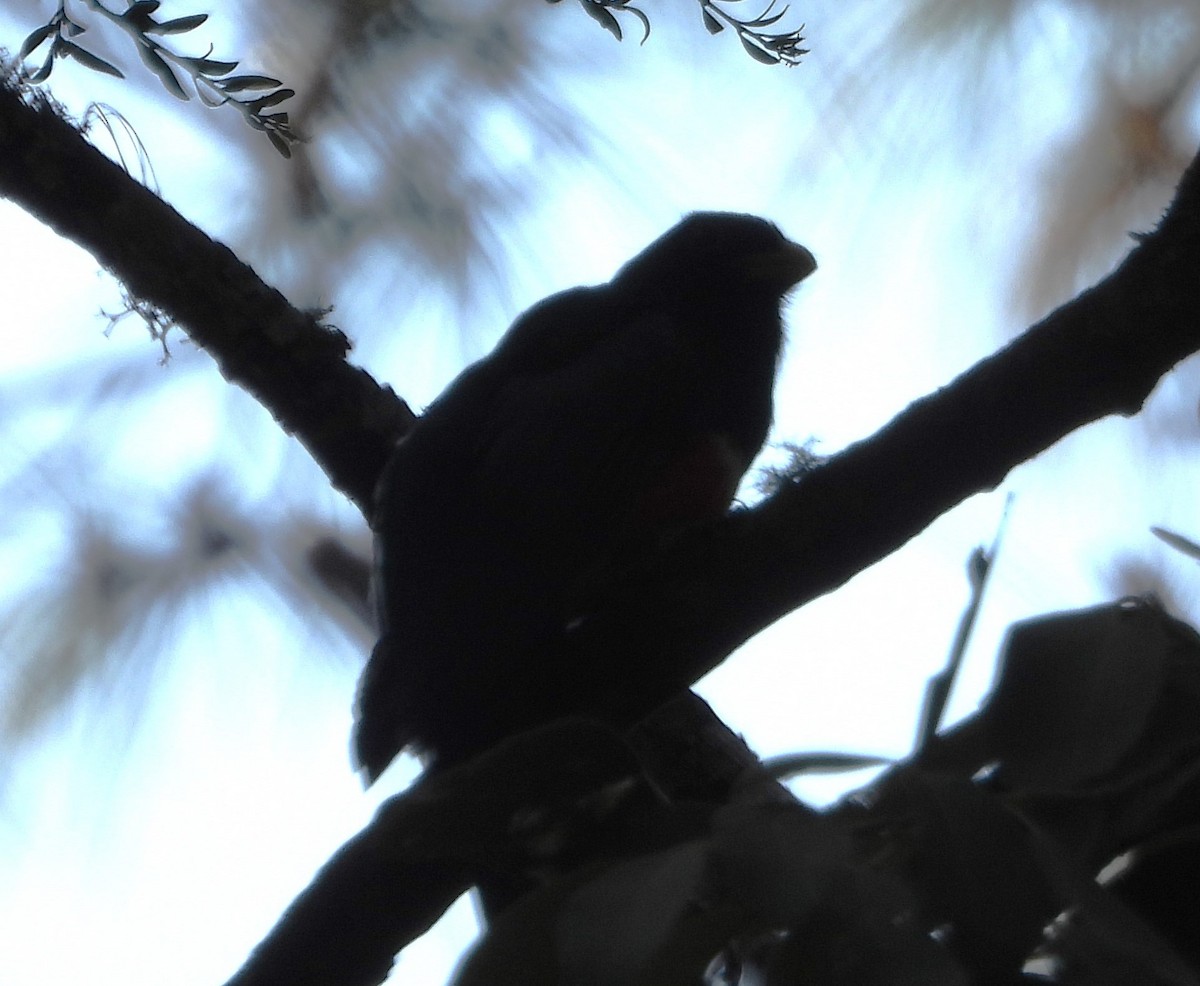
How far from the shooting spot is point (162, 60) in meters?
1.96

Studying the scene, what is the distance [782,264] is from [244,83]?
1469 millimetres

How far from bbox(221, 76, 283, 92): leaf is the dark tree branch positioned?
0.64 metres

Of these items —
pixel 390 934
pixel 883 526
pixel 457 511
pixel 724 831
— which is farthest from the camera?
pixel 457 511

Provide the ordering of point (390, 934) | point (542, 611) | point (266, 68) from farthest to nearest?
point (266, 68)
point (542, 611)
point (390, 934)

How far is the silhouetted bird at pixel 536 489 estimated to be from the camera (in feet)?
6.62

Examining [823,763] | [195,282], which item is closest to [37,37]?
[195,282]

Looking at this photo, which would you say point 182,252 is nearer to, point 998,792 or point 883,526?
point 883,526

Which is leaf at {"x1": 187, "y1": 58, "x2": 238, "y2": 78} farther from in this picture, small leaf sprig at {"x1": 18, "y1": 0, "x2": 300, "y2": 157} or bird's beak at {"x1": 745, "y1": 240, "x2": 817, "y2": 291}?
bird's beak at {"x1": 745, "y1": 240, "x2": 817, "y2": 291}

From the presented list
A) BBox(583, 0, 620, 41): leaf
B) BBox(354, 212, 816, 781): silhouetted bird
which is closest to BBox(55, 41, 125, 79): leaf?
BBox(583, 0, 620, 41): leaf

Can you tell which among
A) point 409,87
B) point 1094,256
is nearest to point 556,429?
point 409,87

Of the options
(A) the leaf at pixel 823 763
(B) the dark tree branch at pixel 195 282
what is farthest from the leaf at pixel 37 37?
(A) the leaf at pixel 823 763

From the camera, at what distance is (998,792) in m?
1.12

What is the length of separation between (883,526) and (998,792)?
0.68 metres

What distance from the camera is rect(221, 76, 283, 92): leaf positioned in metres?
2.00
